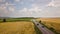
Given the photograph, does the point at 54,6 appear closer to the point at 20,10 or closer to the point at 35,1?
the point at 35,1

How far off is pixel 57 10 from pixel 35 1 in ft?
2.92

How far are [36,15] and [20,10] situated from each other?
0.63 m

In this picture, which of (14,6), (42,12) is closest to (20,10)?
(14,6)

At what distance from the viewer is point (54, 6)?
7055 mm

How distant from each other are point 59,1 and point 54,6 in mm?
264

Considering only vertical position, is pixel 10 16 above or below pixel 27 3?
below

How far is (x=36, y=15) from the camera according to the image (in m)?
7.01


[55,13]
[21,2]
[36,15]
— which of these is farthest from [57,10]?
[21,2]

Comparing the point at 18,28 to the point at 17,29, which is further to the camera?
the point at 18,28

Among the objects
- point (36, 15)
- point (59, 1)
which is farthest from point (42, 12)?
point (59, 1)

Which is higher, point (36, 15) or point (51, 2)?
point (51, 2)

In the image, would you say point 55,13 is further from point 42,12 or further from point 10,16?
point 10,16

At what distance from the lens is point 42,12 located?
22.8ft

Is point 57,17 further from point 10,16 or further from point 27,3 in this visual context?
point 10,16
